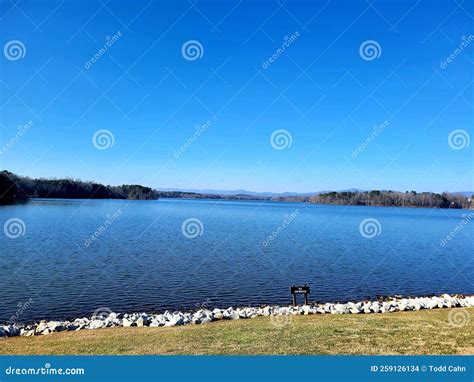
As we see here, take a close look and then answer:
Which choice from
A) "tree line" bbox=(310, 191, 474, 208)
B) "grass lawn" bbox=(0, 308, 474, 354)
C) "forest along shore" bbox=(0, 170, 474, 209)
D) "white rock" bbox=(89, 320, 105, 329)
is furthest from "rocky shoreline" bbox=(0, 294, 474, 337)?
"tree line" bbox=(310, 191, 474, 208)

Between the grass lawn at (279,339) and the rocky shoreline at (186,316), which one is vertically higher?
the grass lawn at (279,339)

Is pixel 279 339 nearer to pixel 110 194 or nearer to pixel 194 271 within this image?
pixel 194 271

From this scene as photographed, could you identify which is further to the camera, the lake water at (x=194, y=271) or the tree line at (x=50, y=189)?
the tree line at (x=50, y=189)

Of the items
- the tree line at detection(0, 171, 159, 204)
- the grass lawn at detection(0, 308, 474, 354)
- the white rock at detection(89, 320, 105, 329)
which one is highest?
the tree line at detection(0, 171, 159, 204)

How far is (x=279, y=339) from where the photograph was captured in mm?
12117

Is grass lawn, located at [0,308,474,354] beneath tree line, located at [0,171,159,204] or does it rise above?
beneath

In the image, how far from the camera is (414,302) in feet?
66.6

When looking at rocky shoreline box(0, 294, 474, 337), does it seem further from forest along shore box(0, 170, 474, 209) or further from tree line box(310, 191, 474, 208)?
tree line box(310, 191, 474, 208)

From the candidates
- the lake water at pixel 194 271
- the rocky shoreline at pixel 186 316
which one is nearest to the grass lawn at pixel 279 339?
the rocky shoreline at pixel 186 316

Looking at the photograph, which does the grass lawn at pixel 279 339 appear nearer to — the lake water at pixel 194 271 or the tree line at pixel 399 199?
the lake water at pixel 194 271

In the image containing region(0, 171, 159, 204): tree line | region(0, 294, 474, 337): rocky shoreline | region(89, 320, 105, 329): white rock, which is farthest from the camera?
region(0, 171, 159, 204): tree line

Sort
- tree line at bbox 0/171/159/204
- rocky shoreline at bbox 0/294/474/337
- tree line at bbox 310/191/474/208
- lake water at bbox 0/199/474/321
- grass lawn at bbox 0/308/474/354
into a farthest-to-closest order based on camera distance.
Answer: tree line at bbox 310/191/474/208
tree line at bbox 0/171/159/204
lake water at bbox 0/199/474/321
rocky shoreline at bbox 0/294/474/337
grass lawn at bbox 0/308/474/354

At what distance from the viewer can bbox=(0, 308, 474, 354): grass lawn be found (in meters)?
10.8

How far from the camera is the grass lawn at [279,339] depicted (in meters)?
10.8
